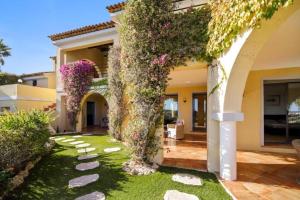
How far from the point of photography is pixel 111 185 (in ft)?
19.0

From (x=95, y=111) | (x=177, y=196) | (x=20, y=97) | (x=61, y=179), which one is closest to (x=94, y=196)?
(x=61, y=179)

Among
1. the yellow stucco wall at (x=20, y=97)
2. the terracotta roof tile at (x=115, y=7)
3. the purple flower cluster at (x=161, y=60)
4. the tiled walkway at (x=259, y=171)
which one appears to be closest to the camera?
the tiled walkway at (x=259, y=171)

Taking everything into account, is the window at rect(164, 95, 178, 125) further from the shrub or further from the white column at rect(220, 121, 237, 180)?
the white column at rect(220, 121, 237, 180)

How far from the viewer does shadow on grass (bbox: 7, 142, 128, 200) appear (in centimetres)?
539

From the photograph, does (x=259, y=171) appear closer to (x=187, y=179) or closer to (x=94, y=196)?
(x=187, y=179)

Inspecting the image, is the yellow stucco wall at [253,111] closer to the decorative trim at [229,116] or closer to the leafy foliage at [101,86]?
the decorative trim at [229,116]

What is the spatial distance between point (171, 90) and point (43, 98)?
1378 cm

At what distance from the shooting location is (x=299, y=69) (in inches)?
380

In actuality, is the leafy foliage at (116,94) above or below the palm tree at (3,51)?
below

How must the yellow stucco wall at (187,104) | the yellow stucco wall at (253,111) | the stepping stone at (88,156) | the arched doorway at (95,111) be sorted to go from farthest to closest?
1. the arched doorway at (95,111)
2. the yellow stucco wall at (187,104)
3. the yellow stucco wall at (253,111)
4. the stepping stone at (88,156)

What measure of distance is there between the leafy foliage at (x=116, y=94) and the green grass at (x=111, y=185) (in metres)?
4.81

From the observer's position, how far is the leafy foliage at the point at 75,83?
16.1m

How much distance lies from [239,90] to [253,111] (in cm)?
522

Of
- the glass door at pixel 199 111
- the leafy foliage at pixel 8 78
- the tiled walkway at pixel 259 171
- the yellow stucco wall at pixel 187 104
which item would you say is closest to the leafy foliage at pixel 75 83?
the yellow stucco wall at pixel 187 104
